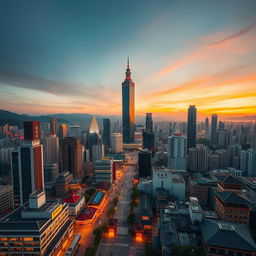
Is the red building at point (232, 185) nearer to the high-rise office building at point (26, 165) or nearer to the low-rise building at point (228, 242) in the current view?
the low-rise building at point (228, 242)

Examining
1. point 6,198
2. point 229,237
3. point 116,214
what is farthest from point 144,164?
point 6,198

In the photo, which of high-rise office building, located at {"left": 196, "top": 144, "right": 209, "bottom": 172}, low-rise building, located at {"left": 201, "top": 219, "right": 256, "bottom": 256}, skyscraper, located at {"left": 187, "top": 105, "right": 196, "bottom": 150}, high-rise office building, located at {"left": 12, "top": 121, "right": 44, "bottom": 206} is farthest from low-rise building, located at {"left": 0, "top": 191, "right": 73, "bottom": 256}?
skyscraper, located at {"left": 187, "top": 105, "right": 196, "bottom": 150}

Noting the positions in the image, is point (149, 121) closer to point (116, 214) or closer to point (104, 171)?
point (104, 171)

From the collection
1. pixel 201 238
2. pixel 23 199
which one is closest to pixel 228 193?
pixel 201 238

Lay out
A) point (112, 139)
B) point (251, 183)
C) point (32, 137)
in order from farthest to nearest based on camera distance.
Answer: point (112, 139)
point (251, 183)
point (32, 137)

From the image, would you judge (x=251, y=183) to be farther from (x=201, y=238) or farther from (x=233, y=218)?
(x=201, y=238)
